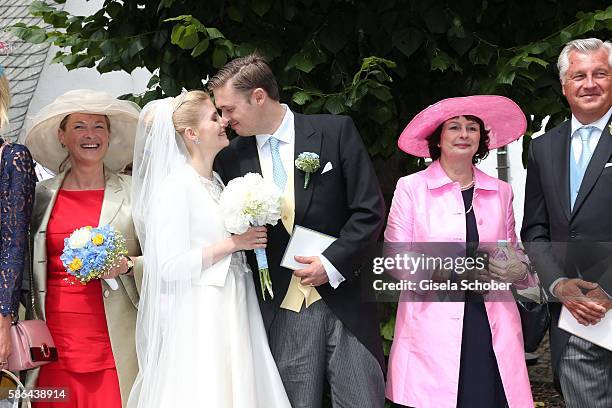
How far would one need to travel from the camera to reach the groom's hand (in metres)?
4.25

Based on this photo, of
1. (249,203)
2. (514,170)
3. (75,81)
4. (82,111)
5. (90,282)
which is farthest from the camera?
(514,170)

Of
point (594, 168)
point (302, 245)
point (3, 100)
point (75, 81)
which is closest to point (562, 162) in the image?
point (594, 168)

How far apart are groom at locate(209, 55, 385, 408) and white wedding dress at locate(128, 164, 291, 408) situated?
14cm

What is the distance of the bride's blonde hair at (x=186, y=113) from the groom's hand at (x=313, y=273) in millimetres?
925

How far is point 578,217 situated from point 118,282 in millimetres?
2375

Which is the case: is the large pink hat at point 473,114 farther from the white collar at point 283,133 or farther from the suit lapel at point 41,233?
the suit lapel at point 41,233

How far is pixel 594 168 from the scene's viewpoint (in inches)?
169

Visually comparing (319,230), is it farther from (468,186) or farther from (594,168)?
(594,168)

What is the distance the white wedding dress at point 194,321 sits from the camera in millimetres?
4234

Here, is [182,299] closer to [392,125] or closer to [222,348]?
[222,348]

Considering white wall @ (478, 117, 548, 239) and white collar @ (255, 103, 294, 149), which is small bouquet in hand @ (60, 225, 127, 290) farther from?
white wall @ (478, 117, 548, 239)

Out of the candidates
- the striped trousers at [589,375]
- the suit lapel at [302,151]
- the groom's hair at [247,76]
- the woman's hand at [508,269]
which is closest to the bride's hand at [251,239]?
the suit lapel at [302,151]

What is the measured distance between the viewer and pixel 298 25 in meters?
5.90

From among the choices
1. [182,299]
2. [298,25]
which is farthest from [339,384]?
[298,25]
